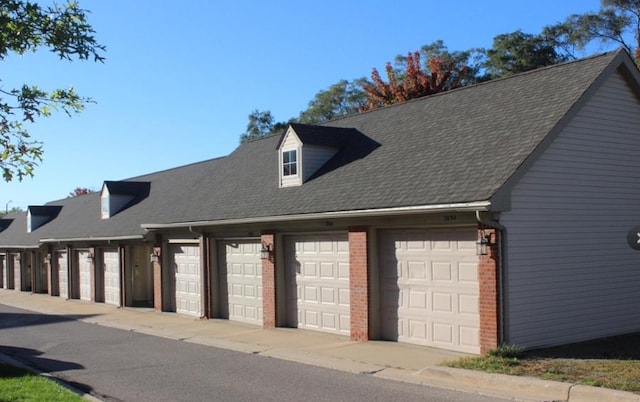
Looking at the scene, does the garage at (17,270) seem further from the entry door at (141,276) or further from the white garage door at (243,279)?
the white garage door at (243,279)

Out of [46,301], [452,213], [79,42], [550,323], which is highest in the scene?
[79,42]

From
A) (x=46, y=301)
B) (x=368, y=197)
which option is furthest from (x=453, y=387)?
(x=46, y=301)

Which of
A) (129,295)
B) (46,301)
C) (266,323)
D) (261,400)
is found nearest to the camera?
(261,400)

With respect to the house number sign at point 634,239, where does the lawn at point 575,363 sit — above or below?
below

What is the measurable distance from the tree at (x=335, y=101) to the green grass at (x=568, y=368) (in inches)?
1740

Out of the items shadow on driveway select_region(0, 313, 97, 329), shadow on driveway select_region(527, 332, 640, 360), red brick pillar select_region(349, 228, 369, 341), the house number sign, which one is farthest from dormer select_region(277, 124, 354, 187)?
shadow on driveway select_region(0, 313, 97, 329)

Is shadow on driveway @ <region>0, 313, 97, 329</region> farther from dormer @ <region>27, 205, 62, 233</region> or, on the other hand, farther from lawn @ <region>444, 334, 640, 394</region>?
dormer @ <region>27, 205, 62, 233</region>

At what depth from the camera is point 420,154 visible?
46.6ft

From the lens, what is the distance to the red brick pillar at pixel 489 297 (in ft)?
36.7

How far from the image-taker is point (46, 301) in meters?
28.6

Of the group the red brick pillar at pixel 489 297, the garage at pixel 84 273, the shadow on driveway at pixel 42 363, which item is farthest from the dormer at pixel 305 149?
the garage at pixel 84 273

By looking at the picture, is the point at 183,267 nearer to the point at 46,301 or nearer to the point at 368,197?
the point at 368,197

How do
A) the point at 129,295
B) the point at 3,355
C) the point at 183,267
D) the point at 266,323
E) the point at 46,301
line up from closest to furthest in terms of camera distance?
the point at 3,355, the point at 266,323, the point at 183,267, the point at 129,295, the point at 46,301

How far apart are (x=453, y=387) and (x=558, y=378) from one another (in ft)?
4.79
